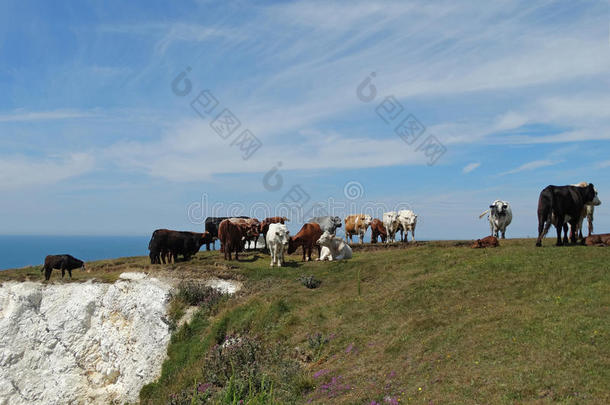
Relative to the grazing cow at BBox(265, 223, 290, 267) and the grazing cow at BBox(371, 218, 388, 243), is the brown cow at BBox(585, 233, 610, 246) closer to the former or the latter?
the grazing cow at BBox(265, 223, 290, 267)

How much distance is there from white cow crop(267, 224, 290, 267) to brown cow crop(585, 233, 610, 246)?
51.6 ft

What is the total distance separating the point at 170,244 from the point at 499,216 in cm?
2319

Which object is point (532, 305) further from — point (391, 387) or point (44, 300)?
point (44, 300)

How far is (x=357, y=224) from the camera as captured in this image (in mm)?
43375

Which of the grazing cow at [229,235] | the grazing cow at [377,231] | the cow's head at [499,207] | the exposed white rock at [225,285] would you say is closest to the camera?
the exposed white rock at [225,285]

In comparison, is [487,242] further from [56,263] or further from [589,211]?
[56,263]

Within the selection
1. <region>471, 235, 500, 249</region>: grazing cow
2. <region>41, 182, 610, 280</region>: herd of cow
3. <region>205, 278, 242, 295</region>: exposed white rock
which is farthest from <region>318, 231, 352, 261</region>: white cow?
<region>471, 235, 500, 249</region>: grazing cow

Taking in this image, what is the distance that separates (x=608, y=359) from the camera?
10.4 m

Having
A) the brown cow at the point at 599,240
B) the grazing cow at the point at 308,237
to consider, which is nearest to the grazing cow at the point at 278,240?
the grazing cow at the point at 308,237

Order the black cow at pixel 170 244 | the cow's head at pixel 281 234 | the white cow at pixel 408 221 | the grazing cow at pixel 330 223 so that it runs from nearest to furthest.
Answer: the cow's head at pixel 281 234
the black cow at pixel 170 244
the white cow at pixel 408 221
the grazing cow at pixel 330 223

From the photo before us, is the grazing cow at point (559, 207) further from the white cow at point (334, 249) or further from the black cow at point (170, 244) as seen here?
the black cow at point (170, 244)

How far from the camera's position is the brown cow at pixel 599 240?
70.0 feet

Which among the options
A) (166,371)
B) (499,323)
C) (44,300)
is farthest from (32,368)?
(499,323)

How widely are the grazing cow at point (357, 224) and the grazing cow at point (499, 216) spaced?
11867 millimetres
